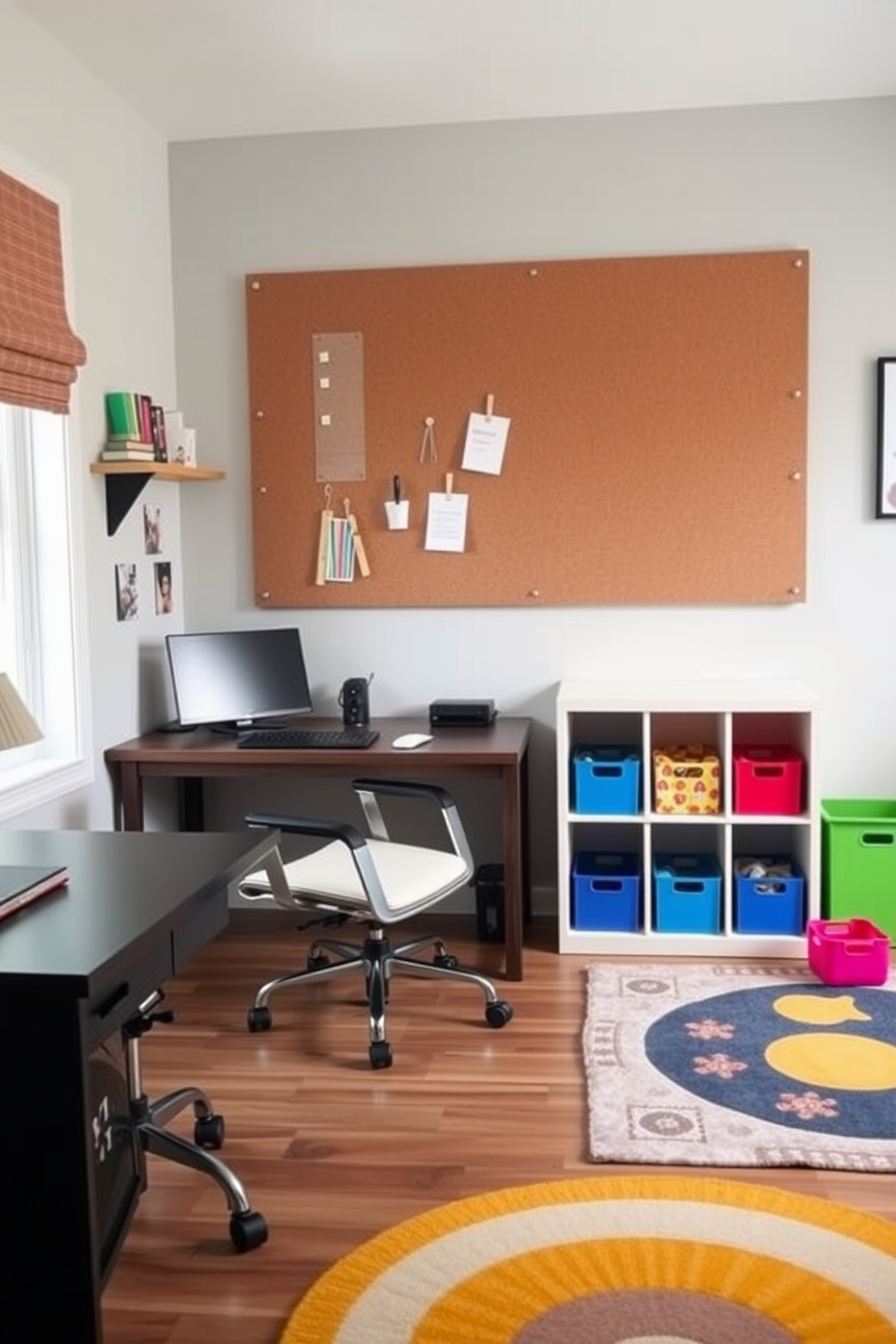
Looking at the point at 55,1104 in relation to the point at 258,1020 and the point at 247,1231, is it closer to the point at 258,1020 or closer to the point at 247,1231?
the point at 247,1231

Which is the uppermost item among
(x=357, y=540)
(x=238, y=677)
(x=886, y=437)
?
(x=886, y=437)

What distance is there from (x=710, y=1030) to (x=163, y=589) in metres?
2.24

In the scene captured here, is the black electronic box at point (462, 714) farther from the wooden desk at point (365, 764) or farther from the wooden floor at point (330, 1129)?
the wooden floor at point (330, 1129)

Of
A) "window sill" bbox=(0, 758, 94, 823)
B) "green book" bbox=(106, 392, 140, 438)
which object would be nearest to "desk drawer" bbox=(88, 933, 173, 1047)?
"window sill" bbox=(0, 758, 94, 823)

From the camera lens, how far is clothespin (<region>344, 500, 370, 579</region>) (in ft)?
15.0

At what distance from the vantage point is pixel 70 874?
2.34 m

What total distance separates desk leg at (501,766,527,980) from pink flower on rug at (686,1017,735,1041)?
1.89 feet

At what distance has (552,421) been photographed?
4.45m

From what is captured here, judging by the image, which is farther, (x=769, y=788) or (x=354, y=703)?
(x=354, y=703)

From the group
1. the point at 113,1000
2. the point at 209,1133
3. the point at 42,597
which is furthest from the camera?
the point at 42,597

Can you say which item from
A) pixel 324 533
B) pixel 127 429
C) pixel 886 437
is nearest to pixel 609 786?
pixel 324 533

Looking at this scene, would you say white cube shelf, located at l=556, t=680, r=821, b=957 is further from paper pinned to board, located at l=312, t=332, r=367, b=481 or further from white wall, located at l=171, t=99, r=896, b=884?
paper pinned to board, located at l=312, t=332, r=367, b=481

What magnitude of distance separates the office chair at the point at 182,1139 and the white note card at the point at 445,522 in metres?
2.07

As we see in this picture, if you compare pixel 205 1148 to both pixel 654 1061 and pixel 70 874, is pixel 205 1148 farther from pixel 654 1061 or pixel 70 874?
pixel 654 1061
